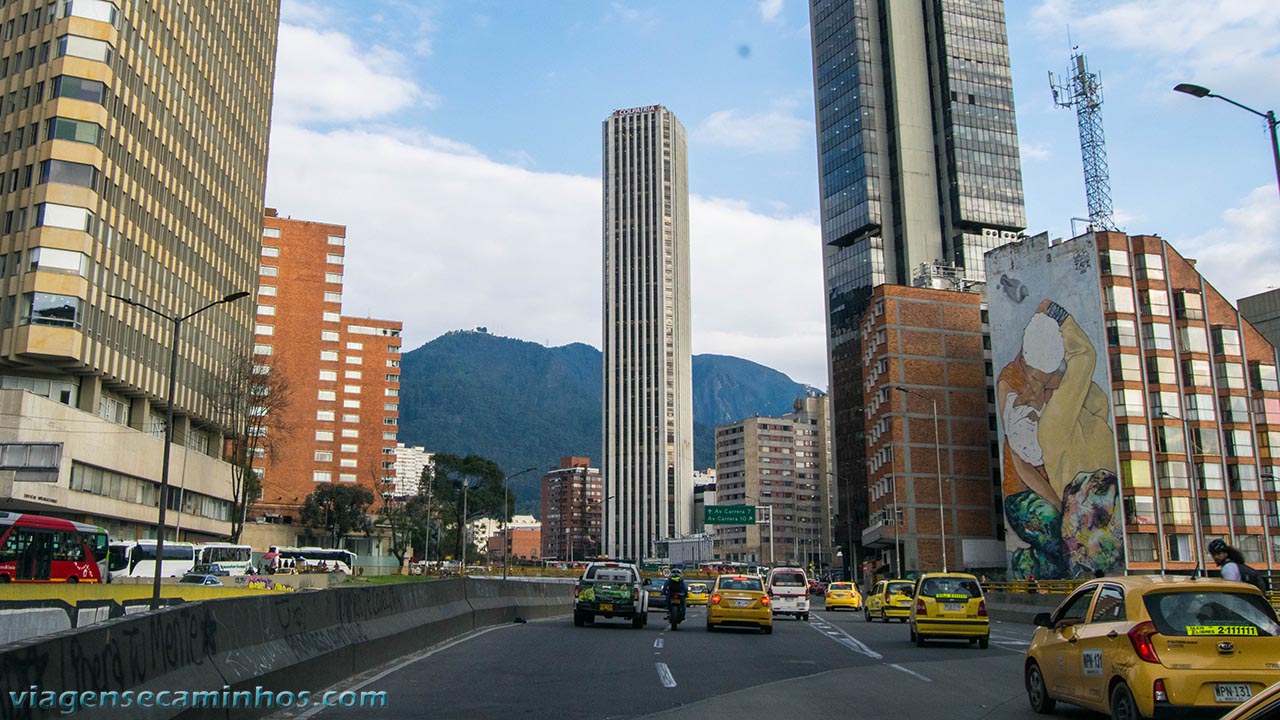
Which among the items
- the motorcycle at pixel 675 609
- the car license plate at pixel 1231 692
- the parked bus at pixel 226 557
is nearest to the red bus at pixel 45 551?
the parked bus at pixel 226 557

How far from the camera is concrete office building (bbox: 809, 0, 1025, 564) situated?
134 m

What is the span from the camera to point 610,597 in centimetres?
2675

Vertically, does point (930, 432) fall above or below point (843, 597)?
above

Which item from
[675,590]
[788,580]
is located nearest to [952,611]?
[675,590]

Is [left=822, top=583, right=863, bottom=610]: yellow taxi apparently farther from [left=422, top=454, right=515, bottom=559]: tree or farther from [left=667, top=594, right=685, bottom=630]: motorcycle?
[left=422, top=454, right=515, bottom=559]: tree

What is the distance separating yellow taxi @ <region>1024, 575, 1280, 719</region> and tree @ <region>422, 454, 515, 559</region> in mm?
113640

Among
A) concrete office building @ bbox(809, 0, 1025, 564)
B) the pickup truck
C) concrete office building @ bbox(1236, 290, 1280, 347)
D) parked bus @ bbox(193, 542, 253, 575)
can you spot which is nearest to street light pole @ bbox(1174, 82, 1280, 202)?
the pickup truck

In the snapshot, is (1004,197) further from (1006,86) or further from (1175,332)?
(1175,332)

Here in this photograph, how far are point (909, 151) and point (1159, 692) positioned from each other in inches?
5249

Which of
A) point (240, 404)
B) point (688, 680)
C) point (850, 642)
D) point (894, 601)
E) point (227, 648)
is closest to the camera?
point (227, 648)

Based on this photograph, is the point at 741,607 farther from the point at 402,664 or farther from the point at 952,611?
the point at 402,664

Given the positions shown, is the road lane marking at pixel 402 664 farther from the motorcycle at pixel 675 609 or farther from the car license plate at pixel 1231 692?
the car license plate at pixel 1231 692

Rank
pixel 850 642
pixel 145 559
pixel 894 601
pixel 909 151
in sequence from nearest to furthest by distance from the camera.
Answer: pixel 850 642
pixel 894 601
pixel 145 559
pixel 909 151

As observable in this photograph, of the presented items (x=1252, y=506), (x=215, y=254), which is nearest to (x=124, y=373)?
(x=215, y=254)
